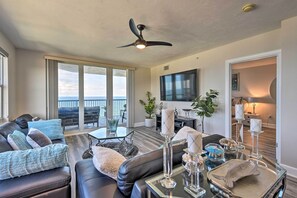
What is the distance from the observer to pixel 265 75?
5.44 metres

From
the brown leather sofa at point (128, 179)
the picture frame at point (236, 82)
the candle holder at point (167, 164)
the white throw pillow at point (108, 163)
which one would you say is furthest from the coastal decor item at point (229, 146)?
the picture frame at point (236, 82)

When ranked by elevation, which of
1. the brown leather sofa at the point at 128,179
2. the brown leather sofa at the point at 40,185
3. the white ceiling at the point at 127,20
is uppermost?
the white ceiling at the point at 127,20

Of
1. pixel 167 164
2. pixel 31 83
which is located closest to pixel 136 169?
pixel 167 164

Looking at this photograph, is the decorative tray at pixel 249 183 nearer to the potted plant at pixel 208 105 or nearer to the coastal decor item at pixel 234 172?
the coastal decor item at pixel 234 172

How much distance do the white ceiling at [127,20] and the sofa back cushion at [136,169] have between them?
1895 mm

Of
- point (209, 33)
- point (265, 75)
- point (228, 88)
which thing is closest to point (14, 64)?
point (209, 33)

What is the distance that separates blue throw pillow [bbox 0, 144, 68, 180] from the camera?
125 cm

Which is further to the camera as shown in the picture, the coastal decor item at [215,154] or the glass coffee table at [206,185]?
the coastal decor item at [215,154]

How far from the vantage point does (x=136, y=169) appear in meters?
1.07

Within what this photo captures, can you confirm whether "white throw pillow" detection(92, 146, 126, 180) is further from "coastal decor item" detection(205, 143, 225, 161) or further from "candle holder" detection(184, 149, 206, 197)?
"coastal decor item" detection(205, 143, 225, 161)

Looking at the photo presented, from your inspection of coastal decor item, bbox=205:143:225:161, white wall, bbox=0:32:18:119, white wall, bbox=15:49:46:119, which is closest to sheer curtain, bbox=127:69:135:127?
white wall, bbox=15:49:46:119

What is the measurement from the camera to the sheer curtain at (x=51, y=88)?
4207 mm

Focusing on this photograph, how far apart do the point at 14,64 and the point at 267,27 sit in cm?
561

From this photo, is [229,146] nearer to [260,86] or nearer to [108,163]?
[108,163]
